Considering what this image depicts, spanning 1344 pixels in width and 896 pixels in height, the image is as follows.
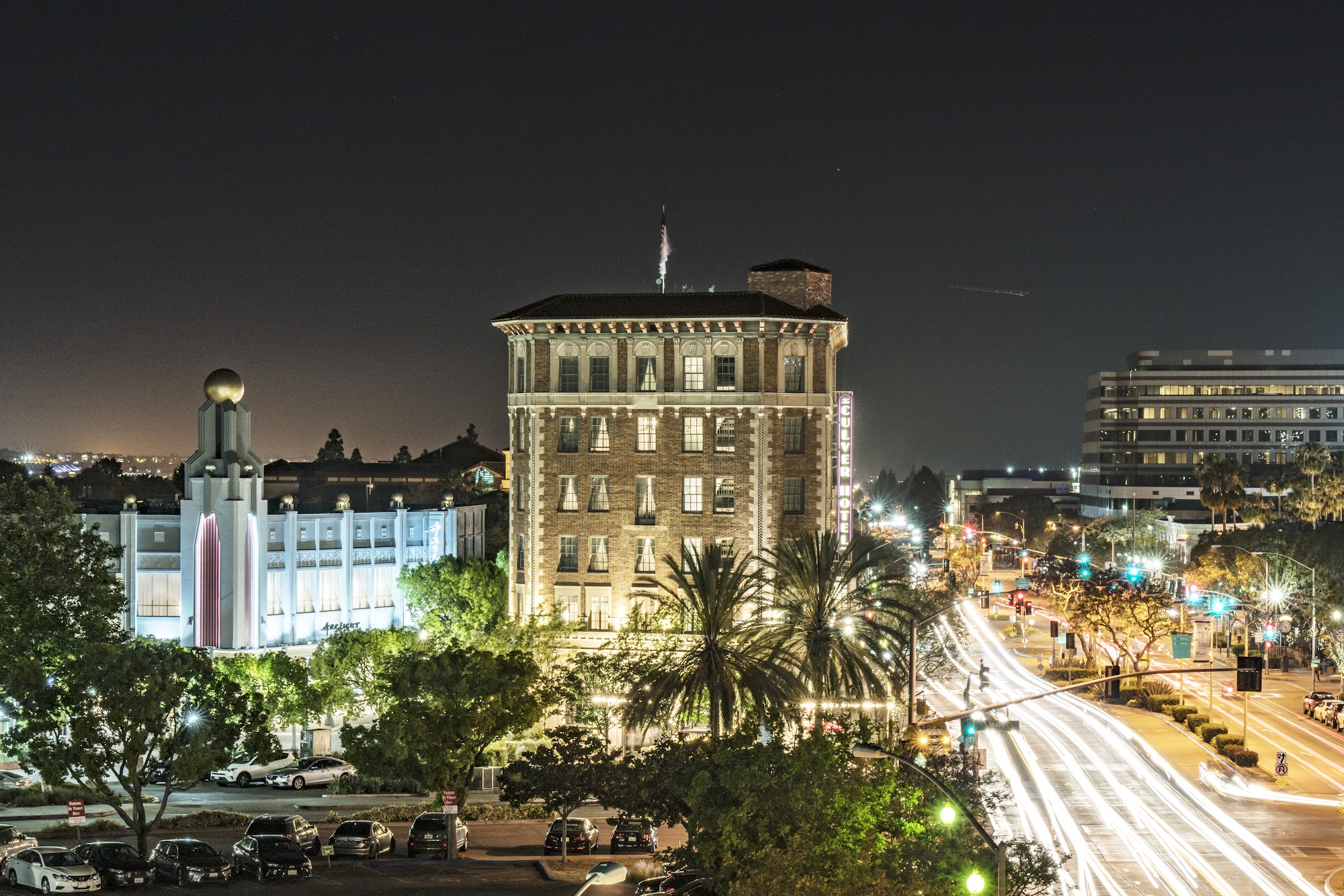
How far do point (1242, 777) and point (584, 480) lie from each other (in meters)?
33.7

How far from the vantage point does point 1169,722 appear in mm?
80125

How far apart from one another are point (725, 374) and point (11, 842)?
37884mm

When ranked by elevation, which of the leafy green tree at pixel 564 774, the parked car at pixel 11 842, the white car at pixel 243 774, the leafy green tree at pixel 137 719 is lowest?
the white car at pixel 243 774

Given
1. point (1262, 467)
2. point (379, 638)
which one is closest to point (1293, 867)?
point (379, 638)

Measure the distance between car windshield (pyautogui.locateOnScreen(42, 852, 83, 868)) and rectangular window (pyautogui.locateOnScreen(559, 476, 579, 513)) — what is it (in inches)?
1310

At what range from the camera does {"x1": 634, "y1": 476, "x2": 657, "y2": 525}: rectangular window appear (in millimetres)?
71375

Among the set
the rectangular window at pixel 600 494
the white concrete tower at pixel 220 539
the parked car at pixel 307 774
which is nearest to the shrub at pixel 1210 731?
the rectangular window at pixel 600 494

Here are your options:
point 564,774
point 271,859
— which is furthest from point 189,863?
point 564,774

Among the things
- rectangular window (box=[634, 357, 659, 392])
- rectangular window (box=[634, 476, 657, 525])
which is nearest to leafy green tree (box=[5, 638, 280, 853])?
rectangular window (box=[634, 476, 657, 525])

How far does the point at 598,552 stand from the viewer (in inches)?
2830

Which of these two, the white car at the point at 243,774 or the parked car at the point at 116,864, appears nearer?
the parked car at the point at 116,864

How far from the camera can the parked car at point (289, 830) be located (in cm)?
4759

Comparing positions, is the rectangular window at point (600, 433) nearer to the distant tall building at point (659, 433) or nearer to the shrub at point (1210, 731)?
the distant tall building at point (659, 433)

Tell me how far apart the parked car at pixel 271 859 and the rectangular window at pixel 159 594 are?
4329 centimetres
